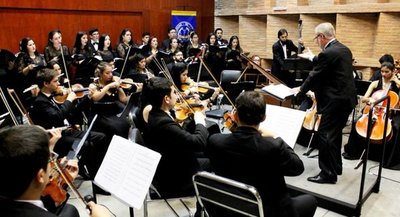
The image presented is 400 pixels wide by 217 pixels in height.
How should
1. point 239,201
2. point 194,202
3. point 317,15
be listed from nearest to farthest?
point 239,201 < point 194,202 < point 317,15

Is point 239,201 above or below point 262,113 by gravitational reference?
below

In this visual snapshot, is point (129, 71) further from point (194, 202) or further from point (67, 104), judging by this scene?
point (194, 202)

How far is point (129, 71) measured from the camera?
661 cm

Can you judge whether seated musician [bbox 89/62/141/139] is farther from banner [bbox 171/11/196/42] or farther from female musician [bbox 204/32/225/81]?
banner [bbox 171/11/196/42]

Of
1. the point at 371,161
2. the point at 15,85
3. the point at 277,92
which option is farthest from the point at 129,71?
the point at 371,161

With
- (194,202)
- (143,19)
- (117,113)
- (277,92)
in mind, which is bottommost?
(194,202)

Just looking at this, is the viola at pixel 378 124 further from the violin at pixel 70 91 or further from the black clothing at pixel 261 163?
the violin at pixel 70 91

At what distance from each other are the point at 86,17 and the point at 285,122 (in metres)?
7.15

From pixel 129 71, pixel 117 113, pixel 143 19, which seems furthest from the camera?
pixel 143 19

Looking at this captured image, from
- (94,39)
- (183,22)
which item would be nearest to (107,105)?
(94,39)

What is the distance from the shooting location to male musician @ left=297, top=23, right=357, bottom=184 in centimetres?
365

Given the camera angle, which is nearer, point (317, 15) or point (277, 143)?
point (277, 143)

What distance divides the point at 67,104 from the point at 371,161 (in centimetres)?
383

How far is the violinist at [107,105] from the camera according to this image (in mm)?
4230
